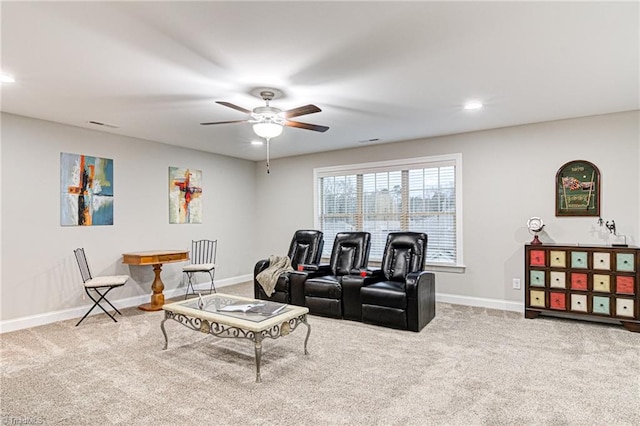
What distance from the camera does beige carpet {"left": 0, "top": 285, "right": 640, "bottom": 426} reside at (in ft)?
7.77

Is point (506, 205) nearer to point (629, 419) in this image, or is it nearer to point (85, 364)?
point (629, 419)

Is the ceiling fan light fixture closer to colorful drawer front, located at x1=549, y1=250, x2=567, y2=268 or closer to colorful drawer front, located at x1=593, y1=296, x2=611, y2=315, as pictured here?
colorful drawer front, located at x1=549, y1=250, x2=567, y2=268

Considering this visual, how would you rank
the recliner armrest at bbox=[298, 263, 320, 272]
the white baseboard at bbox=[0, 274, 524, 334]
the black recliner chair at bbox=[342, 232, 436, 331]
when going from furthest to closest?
the recliner armrest at bbox=[298, 263, 320, 272], the white baseboard at bbox=[0, 274, 524, 334], the black recliner chair at bbox=[342, 232, 436, 331]

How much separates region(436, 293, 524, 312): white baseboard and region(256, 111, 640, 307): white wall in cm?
1

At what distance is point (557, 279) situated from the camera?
4.30m

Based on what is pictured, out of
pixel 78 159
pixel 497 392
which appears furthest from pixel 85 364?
pixel 497 392

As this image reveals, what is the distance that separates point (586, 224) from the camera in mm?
4449

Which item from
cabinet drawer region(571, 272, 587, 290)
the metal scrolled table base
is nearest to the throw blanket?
the metal scrolled table base

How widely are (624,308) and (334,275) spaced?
330 centimetres

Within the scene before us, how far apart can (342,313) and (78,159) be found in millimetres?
3977

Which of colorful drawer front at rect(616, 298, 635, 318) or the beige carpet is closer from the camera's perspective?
the beige carpet

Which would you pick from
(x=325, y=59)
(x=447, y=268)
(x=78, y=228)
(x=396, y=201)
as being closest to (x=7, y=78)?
(x=78, y=228)

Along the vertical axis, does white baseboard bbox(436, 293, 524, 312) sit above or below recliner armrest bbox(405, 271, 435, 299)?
below

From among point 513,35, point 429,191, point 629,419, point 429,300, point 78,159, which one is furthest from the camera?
point 429,191
